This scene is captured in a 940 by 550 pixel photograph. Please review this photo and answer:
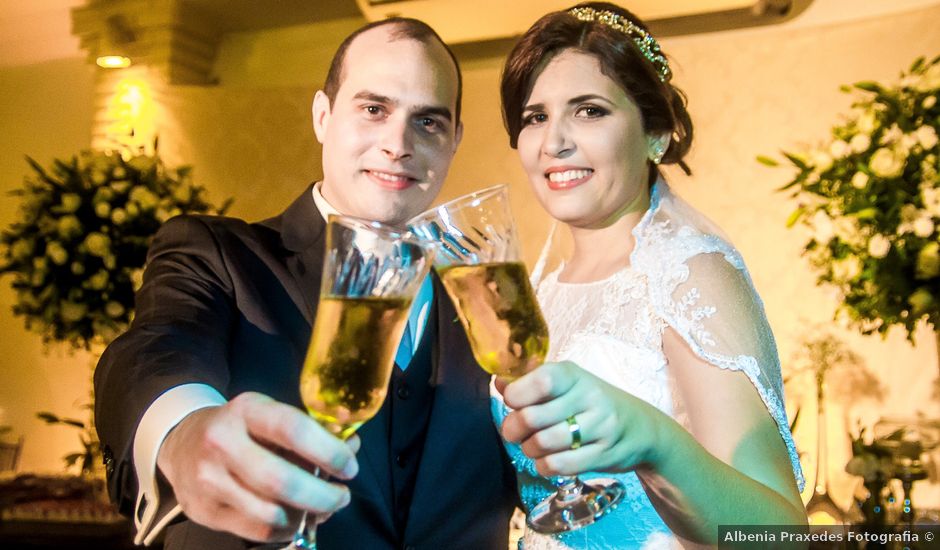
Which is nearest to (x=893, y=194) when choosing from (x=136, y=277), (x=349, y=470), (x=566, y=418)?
(x=566, y=418)

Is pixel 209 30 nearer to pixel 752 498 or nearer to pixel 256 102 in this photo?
pixel 256 102

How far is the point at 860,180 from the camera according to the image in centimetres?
286

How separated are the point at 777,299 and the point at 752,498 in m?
3.58

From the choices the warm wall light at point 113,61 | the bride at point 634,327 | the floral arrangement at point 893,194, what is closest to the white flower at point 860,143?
the floral arrangement at point 893,194

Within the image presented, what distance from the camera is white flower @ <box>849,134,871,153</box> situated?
2.88 m

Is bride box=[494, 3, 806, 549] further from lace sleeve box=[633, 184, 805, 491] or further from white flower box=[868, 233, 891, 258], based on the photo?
white flower box=[868, 233, 891, 258]

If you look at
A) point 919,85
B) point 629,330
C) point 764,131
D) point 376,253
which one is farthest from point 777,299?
point 376,253

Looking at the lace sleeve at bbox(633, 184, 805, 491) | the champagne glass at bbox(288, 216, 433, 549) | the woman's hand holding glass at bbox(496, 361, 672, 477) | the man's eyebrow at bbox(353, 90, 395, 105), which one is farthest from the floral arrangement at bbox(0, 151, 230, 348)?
the woman's hand holding glass at bbox(496, 361, 672, 477)

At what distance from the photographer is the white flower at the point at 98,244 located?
3154 mm

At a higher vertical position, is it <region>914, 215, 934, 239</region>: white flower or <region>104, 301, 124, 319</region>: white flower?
<region>914, 215, 934, 239</region>: white flower

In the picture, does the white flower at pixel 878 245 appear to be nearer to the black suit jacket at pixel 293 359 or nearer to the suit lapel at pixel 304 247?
the black suit jacket at pixel 293 359

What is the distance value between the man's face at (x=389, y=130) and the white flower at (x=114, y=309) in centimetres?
157

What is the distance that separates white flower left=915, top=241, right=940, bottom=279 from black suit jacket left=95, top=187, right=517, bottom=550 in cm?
163

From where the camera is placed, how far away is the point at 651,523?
1.84 meters
